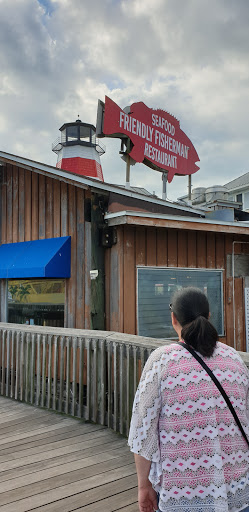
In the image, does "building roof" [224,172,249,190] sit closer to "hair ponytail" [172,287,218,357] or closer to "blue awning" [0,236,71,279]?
"blue awning" [0,236,71,279]

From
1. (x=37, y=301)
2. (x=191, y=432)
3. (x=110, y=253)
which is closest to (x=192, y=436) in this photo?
(x=191, y=432)

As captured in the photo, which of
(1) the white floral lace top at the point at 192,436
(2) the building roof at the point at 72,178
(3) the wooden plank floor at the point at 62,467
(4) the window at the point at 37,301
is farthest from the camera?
(4) the window at the point at 37,301

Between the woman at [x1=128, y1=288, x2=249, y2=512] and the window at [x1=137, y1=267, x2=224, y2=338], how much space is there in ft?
14.5

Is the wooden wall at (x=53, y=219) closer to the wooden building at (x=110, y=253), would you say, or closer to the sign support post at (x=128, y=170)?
the wooden building at (x=110, y=253)

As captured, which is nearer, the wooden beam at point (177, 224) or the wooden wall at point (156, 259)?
the wooden beam at point (177, 224)

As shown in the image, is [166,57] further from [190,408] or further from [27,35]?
[190,408]

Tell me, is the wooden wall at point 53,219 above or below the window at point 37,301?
above

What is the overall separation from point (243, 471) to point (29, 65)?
14877 millimetres

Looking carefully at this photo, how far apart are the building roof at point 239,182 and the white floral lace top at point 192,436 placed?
90.5 feet

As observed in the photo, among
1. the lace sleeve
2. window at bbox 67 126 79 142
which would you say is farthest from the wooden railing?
window at bbox 67 126 79 142

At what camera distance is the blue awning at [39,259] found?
629 cm

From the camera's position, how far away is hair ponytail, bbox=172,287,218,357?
1.67 m

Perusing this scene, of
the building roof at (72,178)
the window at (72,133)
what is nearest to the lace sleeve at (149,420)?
the building roof at (72,178)

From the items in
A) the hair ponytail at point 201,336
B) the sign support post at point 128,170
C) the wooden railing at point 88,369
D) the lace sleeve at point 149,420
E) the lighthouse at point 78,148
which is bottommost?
the wooden railing at point 88,369
